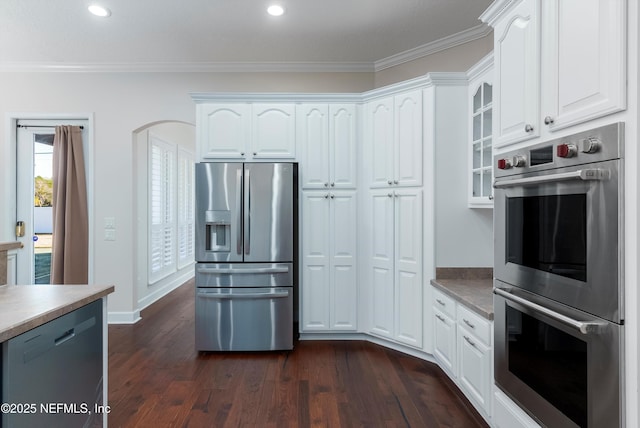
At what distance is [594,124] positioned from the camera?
1306 millimetres

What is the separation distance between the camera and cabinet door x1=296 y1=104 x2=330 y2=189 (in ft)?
11.7

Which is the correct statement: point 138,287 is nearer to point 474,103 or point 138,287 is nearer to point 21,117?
point 21,117

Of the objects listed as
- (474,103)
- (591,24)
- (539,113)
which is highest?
(474,103)

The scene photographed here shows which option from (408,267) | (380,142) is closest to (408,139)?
(380,142)

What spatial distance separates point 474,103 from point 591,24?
1693mm

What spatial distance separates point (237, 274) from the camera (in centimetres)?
333

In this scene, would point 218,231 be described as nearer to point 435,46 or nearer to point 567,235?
point 567,235

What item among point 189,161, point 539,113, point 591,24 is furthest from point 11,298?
point 189,161

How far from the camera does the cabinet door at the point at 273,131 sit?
3537 mm

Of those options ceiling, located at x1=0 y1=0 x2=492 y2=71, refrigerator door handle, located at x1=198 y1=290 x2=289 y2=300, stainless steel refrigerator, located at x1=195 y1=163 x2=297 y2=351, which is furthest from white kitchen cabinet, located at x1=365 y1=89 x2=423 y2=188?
refrigerator door handle, located at x1=198 y1=290 x2=289 y2=300

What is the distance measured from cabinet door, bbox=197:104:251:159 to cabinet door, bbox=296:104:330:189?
52 centimetres

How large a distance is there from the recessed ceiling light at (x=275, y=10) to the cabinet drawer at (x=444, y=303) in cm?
261

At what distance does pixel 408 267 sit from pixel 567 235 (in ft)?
6.00

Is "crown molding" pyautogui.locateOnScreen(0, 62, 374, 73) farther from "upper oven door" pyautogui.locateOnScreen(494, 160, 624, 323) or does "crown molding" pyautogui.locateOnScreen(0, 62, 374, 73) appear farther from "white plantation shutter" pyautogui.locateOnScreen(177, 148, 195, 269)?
"upper oven door" pyautogui.locateOnScreen(494, 160, 624, 323)
